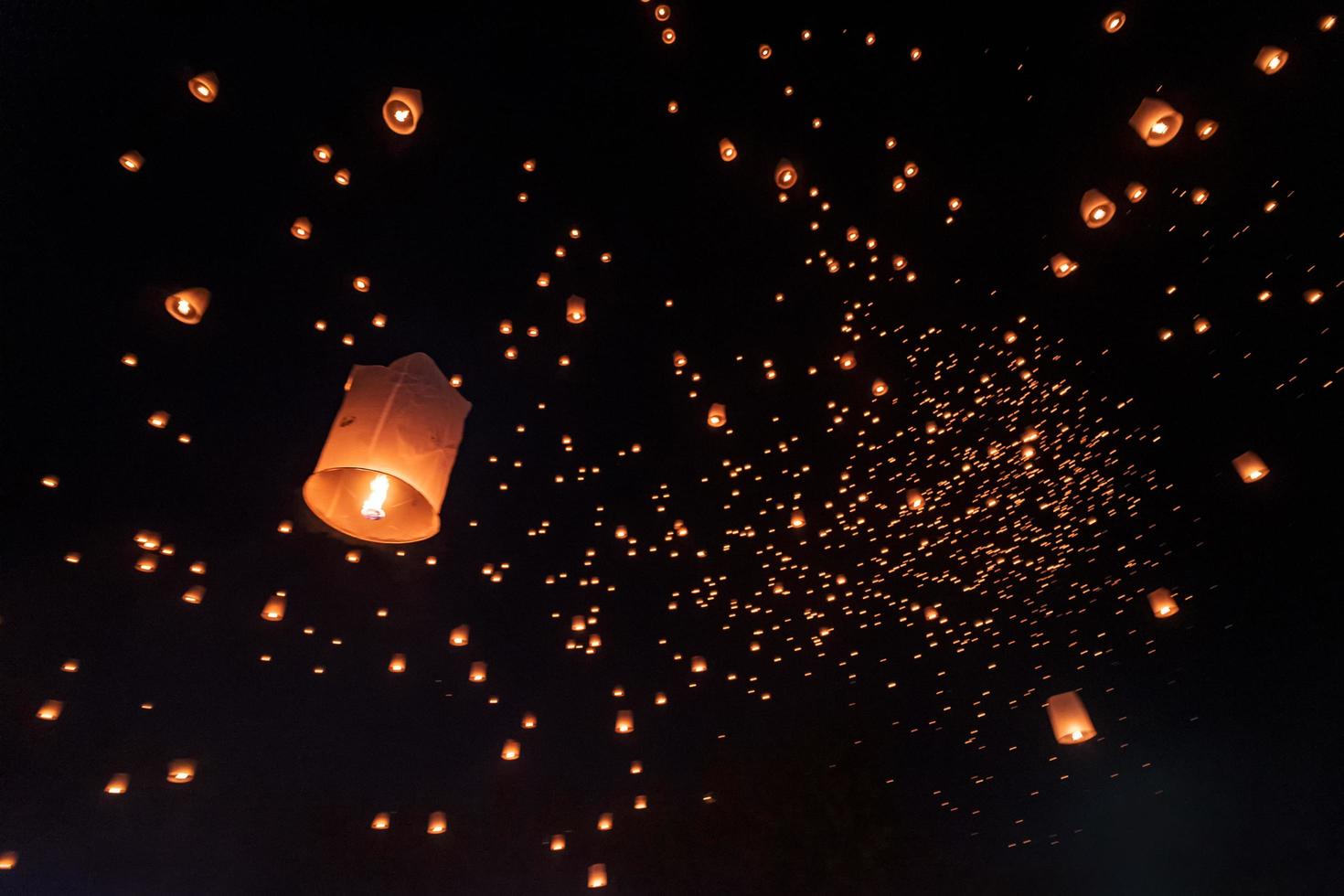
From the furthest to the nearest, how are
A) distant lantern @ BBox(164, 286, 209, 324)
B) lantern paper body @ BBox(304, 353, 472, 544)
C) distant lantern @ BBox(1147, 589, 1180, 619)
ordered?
distant lantern @ BBox(1147, 589, 1180, 619), distant lantern @ BBox(164, 286, 209, 324), lantern paper body @ BBox(304, 353, 472, 544)

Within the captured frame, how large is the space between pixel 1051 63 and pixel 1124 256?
1.21 meters

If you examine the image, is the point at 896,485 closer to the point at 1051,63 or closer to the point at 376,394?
the point at 1051,63

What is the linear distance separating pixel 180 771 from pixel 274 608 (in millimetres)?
1297

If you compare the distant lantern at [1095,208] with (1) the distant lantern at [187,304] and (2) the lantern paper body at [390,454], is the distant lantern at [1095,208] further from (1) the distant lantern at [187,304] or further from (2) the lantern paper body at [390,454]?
(1) the distant lantern at [187,304]

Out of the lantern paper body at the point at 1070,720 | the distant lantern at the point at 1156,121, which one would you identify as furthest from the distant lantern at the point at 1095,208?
the lantern paper body at the point at 1070,720

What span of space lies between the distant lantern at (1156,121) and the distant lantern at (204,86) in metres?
4.22

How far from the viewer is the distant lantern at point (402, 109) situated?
8.89ft

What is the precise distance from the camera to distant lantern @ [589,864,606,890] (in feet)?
17.2

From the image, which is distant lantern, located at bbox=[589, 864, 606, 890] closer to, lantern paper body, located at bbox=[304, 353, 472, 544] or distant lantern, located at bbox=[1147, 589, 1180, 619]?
lantern paper body, located at bbox=[304, 353, 472, 544]

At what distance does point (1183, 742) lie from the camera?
15.8ft

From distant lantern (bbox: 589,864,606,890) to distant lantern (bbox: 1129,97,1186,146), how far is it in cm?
584

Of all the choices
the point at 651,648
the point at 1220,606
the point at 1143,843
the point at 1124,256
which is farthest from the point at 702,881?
the point at 1124,256

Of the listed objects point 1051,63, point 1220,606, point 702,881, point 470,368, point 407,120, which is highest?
point 1051,63

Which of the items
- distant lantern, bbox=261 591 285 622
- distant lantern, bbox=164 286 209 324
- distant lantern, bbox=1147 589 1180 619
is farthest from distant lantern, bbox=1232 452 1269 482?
distant lantern, bbox=261 591 285 622
